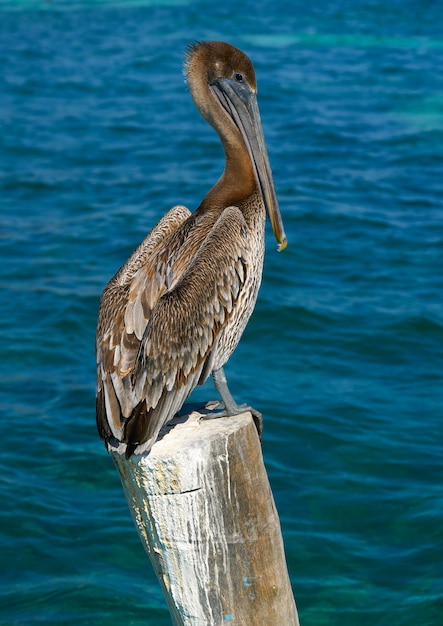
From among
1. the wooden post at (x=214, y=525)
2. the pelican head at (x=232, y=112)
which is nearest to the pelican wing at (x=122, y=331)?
the wooden post at (x=214, y=525)

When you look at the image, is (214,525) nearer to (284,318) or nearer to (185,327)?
(185,327)

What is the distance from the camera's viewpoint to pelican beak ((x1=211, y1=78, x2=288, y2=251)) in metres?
4.79

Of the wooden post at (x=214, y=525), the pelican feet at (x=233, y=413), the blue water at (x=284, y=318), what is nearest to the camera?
the wooden post at (x=214, y=525)

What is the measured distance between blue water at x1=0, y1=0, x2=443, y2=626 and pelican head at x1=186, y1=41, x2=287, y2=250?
247 centimetres

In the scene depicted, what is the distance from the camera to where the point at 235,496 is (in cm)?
353

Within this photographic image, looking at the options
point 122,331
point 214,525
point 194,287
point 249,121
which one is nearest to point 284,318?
point 249,121

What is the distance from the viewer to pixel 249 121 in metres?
4.90

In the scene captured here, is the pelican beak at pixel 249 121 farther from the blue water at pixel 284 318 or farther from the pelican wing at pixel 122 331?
the blue water at pixel 284 318

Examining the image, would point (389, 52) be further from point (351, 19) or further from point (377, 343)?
point (377, 343)

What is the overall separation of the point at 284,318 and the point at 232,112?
14.7ft

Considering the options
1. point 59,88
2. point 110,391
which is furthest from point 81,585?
point 59,88

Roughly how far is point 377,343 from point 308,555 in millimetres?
2970

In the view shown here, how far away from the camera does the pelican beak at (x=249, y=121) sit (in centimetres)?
479

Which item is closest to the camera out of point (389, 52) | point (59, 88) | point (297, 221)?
point (297, 221)
